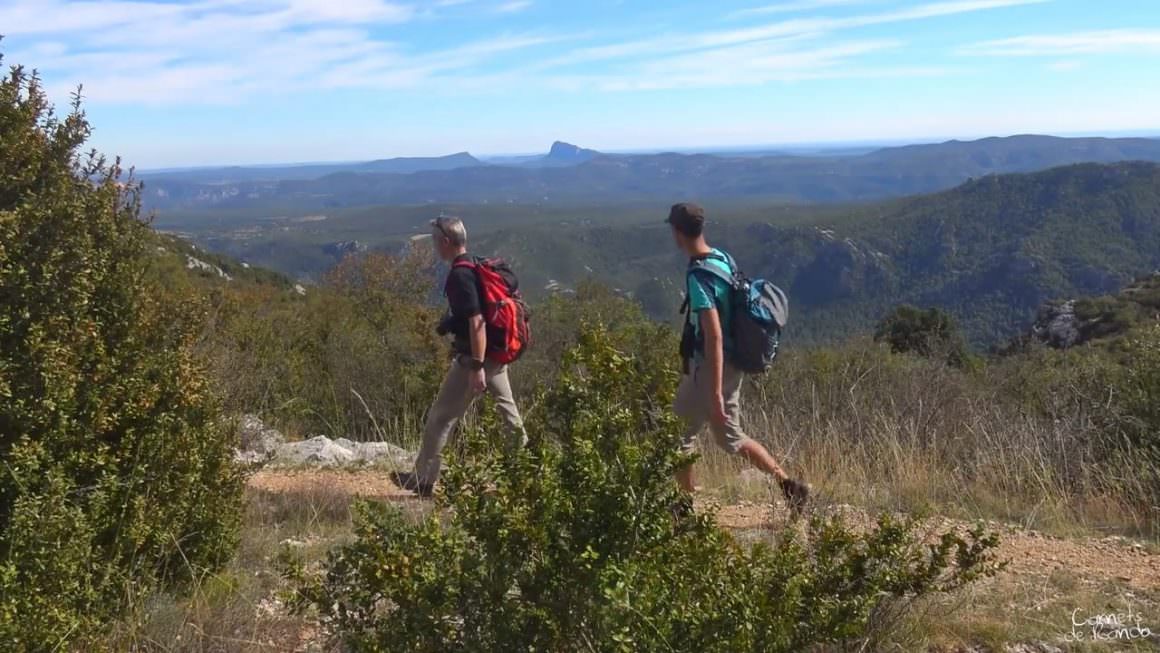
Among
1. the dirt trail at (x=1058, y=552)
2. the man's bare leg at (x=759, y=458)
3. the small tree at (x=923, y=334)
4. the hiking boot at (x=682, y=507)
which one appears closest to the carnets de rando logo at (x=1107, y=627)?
the dirt trail at (x=1058, y=552)

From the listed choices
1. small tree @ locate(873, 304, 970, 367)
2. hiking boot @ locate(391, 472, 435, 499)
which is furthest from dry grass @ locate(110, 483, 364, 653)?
small tree @ locate(873, 304, 970, 367)

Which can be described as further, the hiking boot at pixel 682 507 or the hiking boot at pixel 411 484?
the hiking boot at pixel 411 484

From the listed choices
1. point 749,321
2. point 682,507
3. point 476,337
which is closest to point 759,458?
point 749,321

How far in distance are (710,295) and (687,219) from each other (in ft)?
1.25

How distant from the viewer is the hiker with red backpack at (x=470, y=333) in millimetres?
4676

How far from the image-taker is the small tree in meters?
11.7

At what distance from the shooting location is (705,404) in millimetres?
4113

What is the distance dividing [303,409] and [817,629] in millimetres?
7404

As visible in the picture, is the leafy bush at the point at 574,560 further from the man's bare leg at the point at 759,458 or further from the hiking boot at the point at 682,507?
the man's bare leg at the point at 759,458

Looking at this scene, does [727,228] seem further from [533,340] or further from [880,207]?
[533,340]

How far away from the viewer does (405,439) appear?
6.69 meters

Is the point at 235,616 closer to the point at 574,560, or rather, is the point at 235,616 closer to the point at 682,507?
the point at 574,560

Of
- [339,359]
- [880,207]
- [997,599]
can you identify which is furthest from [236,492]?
[880,207]

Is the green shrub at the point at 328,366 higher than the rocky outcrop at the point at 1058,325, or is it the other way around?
the green shrub at the point at 328,366
